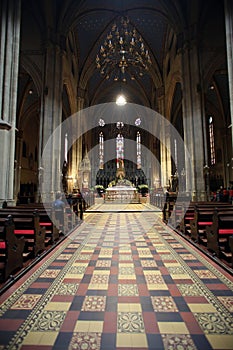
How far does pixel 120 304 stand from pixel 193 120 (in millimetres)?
12516

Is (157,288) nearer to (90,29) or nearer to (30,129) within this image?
(90,29)

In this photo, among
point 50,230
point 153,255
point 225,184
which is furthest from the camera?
point 225,184

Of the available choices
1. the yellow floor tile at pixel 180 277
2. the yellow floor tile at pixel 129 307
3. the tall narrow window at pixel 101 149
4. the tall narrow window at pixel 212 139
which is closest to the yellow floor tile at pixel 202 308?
the yellow floor tile at pixel 129 307

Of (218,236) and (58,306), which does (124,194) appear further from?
(58,306)

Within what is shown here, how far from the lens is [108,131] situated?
3862 centimetres

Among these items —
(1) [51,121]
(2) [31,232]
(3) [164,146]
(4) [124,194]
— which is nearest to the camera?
(2) [31,232]

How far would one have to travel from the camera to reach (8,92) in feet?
23.5

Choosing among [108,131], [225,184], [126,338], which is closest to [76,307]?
[126,338]

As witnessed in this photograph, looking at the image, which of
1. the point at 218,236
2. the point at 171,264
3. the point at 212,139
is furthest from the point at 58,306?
the point at 212,139

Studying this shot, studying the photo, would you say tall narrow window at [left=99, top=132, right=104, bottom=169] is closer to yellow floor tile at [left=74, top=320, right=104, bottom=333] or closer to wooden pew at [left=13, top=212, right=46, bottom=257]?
wooden pew at [left=13, top=212, right=46, bottom=257]

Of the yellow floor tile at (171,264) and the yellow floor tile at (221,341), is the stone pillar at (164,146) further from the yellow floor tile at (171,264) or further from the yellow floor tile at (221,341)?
the yellow floor tile at (221,341)

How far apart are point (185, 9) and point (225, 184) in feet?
46.8

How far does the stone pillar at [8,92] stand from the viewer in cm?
688

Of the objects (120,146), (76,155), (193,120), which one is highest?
(120,146)
